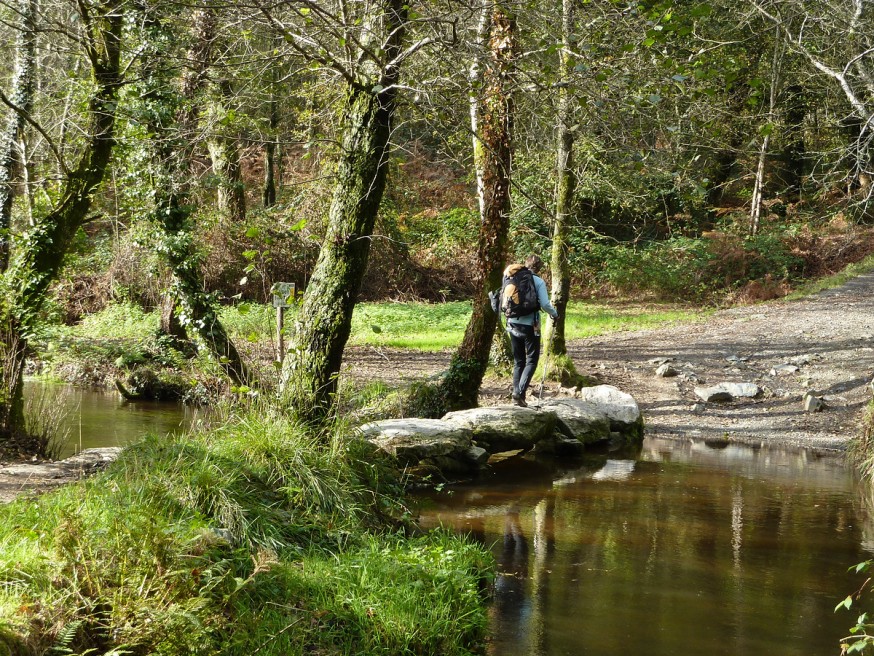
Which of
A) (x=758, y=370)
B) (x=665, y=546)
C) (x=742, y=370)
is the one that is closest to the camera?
(x=665, y=546)

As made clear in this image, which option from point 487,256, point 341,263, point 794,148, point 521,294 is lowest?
point 521,294

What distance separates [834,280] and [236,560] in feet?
74.7

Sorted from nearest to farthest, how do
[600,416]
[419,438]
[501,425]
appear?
[419,438], [501,425], [600,416]

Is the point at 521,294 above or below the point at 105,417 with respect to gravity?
above

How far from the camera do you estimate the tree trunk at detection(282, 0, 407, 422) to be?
722cm

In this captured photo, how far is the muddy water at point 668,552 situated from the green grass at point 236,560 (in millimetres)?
537

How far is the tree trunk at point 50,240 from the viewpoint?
930 centimetres

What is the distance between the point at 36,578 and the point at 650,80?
6.84m

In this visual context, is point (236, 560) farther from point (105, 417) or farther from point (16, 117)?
point (16, 117)

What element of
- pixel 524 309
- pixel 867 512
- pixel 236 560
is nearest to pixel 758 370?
pixel 524 309

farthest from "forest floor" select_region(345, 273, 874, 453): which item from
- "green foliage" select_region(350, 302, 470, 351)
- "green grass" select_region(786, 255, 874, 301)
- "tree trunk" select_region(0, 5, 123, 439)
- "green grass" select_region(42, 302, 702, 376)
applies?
"tree trunk" select_region(0, 5, 123, 439)

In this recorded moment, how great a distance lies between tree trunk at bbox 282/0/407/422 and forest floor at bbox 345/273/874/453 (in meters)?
5.19

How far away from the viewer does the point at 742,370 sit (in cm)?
1559

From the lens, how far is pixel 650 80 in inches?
326
